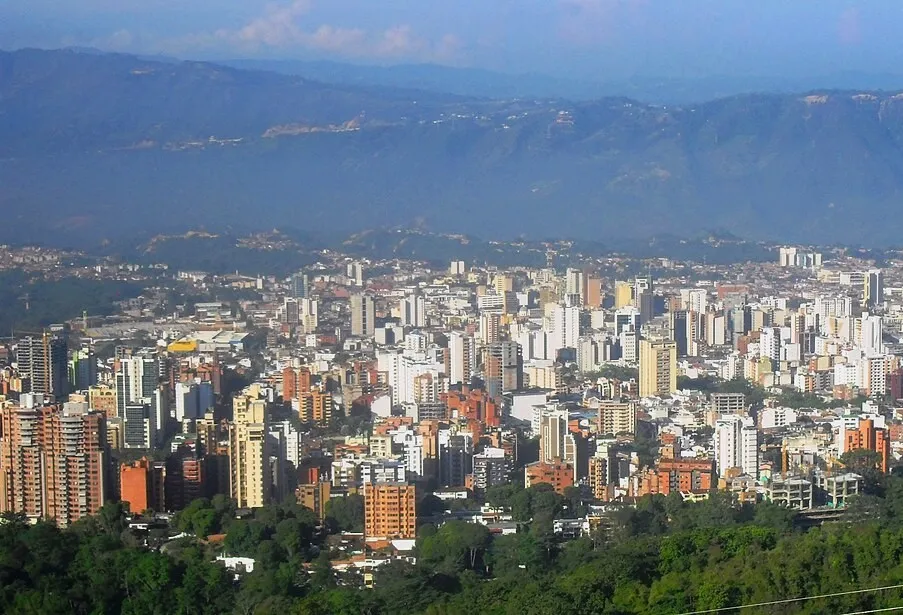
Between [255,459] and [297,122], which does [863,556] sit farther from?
[297,122]

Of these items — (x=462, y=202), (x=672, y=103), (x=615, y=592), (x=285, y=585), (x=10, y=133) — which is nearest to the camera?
(x=615, y=592)

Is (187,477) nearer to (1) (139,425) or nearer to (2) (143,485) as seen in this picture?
(2) (143,485)

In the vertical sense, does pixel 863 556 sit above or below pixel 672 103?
below

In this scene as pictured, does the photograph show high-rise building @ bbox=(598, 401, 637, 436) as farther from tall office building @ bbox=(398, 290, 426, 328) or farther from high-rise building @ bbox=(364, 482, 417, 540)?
tall office building @ bbox=(398, 290, 426, 328)

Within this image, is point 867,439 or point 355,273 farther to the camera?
point 355,273

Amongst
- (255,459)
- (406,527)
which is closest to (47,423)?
(255,459)

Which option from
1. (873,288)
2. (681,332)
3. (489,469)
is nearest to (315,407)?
(489,469)

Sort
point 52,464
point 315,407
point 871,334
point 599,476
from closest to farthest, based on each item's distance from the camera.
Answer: point 52,464, point 599,476, point 315,407, point 871,334

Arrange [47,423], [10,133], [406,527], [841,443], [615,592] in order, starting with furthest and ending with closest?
[10,133] < [841,443] < [47,423] < [406,527] < [615,592]
